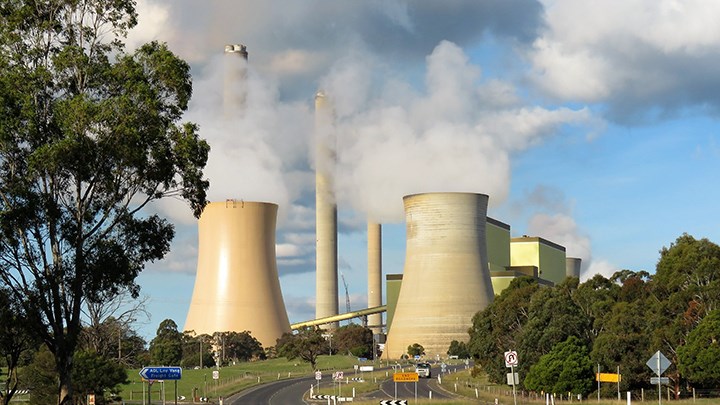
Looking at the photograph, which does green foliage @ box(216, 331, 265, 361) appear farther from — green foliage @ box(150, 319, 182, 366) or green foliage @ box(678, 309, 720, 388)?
green foliage @ box(678, 309, 720, 388)

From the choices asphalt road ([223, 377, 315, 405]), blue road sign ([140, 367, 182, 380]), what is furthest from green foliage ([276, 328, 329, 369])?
blue road sign ([140, 367, 182, 380])

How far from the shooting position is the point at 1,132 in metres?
29.9

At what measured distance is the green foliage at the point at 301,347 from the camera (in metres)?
117

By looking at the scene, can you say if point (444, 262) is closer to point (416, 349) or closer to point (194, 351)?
point (416, 349)

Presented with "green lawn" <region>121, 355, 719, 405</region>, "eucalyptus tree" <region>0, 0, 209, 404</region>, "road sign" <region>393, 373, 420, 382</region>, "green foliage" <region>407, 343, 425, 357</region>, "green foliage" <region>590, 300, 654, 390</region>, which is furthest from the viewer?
"green foliage" <region>407, 343, 425, 357</region>

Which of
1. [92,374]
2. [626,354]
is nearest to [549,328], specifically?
[626,354]

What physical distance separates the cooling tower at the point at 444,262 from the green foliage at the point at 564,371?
52340 millimetres

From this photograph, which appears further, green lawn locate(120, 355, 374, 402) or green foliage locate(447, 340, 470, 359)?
green foliage locate(447, 340, 470, 359)

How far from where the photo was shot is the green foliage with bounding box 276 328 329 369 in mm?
117375

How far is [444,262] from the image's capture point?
114562 mm

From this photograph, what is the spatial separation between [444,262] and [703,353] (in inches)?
2245

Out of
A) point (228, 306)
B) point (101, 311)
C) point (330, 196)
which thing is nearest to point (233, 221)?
point (228, 306)

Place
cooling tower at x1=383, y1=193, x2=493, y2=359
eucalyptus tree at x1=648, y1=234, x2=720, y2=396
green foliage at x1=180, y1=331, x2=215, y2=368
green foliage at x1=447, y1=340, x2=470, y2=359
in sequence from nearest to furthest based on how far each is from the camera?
eucalyptus tree at x1=648, y1=234, x2=720, y2=396
cooling tower at x1=383, y1=193, x2=493, y2=359
green foliage at x1=447, y1=340, x2=470, y2=359
green foliage at x1=180, y1=331, x2=215, y2=368

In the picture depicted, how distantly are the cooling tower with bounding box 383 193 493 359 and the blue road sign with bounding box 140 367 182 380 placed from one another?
77.8 m
